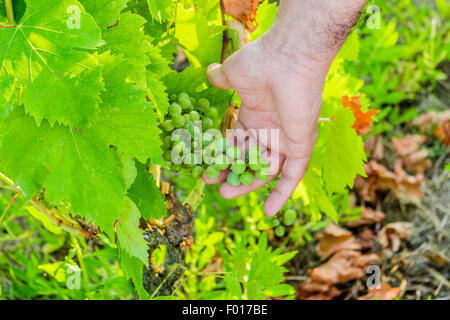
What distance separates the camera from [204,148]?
1.06 m

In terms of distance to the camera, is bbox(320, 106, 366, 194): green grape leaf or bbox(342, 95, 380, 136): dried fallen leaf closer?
bbox(320, 106, 366, 194): green grape leaf

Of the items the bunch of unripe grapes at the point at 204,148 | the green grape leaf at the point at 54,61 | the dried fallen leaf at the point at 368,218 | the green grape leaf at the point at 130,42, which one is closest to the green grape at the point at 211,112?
the bunch of unripe grapes at the point at 204,148

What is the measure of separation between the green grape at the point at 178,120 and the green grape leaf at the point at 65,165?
0.24 metres

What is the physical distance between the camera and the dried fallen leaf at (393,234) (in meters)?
1.83

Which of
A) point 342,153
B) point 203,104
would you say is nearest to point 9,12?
point 203,104

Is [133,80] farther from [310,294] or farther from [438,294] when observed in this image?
[438,294]

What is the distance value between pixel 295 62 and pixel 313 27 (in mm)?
103

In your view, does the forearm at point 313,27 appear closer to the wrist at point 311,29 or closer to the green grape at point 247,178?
the wrist at point 311,29

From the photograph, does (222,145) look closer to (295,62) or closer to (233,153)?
(233,153)

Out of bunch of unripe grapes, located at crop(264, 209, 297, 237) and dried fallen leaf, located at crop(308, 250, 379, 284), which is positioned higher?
bunch of unripe grapes, located at crop(264, 209, 297, 237)

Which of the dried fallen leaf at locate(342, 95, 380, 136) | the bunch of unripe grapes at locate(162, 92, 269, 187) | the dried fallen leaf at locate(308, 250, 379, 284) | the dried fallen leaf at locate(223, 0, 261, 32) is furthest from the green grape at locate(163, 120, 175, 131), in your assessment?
the dried fallen leaf at locate(308, 250, 379, 284)

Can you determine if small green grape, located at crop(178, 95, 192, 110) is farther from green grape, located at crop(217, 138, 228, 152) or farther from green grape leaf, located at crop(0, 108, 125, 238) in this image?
green grape leaf, located at crop(0, 108, 125, 238)

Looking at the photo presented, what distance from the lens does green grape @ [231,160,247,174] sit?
43.6 inches

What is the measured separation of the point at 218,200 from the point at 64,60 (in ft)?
3.64
